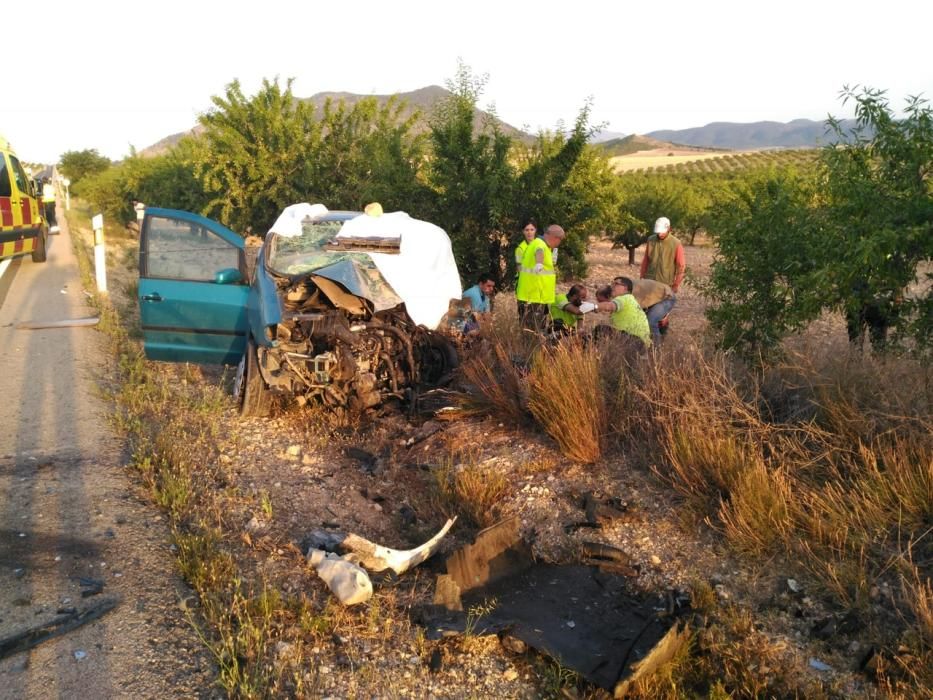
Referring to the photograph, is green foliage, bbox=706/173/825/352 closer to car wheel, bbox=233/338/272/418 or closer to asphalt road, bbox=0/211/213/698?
car wheel, bbox=233/338/272/418

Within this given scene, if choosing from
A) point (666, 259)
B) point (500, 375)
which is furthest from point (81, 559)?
point (666, 259)

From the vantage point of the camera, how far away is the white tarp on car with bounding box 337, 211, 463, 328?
699 centimetres

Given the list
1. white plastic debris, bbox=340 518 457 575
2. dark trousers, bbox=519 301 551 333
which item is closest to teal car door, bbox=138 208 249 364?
dark trousers, bbox=519 301 551 333

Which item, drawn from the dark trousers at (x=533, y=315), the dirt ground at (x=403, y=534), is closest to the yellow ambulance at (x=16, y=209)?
the dirt ground at (x=403, y=534)

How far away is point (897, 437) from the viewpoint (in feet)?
12.7

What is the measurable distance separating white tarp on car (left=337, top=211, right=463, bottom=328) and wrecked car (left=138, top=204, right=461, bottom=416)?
12 mm

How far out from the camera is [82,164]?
2235 inches

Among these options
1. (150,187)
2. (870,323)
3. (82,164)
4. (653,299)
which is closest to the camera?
(870,323)

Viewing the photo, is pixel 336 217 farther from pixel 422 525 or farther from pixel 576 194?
pixel 576 194

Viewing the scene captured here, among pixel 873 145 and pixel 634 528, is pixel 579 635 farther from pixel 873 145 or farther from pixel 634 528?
pixel 873 145

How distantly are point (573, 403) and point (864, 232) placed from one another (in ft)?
7.24

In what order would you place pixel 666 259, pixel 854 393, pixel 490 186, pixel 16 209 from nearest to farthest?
1. pixel 854 393
2. pixel 666 259
3. pixel 490 186
4. pixel 16 209

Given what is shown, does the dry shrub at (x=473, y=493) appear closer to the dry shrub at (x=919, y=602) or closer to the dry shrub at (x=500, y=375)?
the dry shrub at (x=500, y=375)

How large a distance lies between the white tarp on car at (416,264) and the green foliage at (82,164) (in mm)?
56832
